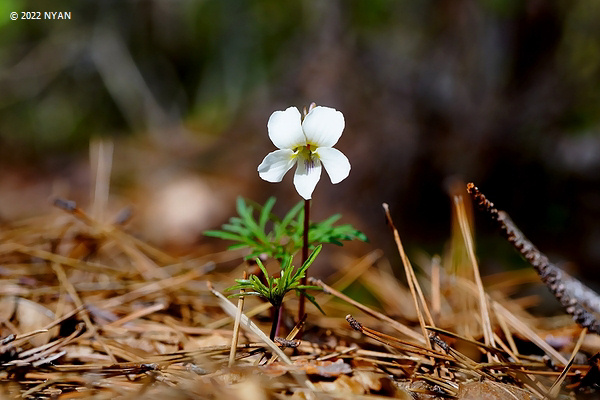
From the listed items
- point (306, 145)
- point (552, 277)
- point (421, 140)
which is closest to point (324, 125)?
point (306, 145)

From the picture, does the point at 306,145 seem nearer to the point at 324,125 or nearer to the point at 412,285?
the point at 324,125

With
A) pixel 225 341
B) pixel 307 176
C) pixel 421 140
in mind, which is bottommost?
pixel 225 341

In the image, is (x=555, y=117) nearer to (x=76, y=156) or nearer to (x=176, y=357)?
(x=176, y=357)

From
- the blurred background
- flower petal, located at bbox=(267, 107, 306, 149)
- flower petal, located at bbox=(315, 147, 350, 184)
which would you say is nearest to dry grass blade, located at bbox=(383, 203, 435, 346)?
flower petal, located at bbox=(315, 147, 350, 184)

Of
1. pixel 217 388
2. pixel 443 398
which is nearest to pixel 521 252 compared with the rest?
pixel 443 398

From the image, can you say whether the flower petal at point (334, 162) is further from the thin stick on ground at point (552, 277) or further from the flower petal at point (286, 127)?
the thin stick on ground at point (552, 277)

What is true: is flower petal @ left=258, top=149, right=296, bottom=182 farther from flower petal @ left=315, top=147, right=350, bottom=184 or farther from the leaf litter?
the leaf litter

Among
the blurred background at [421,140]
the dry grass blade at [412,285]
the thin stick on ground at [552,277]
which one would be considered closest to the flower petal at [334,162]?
the dry grass blade at [412,285]
